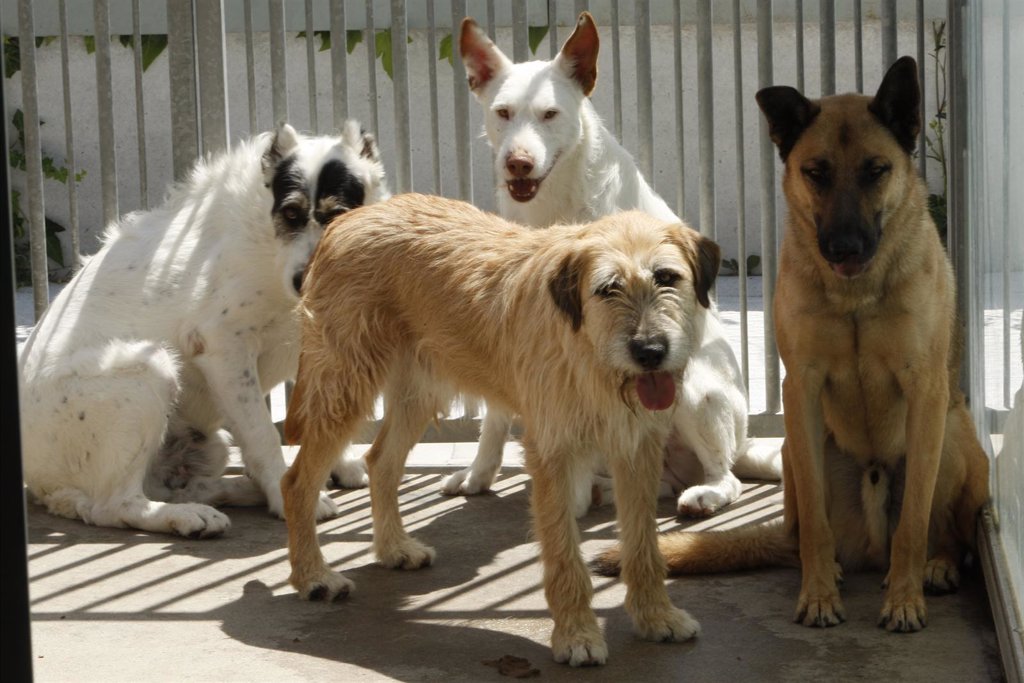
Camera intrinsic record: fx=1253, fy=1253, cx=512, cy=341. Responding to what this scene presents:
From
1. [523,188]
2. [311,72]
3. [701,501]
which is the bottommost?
[701,501]

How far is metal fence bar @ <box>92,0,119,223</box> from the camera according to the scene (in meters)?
5.98

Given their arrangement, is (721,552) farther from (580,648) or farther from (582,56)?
(582,56)

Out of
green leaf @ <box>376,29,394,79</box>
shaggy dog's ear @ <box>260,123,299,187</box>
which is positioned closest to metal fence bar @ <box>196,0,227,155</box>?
shaggy dog's ear @ <box>260,123,299,187</box>

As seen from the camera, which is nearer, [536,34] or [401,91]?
[401,91]

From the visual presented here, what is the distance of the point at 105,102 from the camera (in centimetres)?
608

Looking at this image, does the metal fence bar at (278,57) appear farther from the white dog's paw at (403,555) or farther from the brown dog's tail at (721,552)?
the brown dog's tail at (721,552)

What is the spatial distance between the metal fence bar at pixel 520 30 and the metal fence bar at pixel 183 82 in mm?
1523

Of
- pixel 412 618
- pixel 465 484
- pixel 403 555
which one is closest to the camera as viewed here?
pixel 412 618

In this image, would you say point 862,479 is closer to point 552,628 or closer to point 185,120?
point 552,628

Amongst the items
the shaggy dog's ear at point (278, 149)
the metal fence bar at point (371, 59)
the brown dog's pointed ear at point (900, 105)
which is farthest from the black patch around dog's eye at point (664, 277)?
the metal fence bar at point (371, 59)

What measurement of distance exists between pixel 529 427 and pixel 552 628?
627 mm

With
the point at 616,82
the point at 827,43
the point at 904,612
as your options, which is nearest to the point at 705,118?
the point at 616,82

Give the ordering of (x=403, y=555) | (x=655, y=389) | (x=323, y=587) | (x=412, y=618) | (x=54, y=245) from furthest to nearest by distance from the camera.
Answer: (x=54, y=245), (x=403, y=555), (x=323, y=587), (x=412, y=618), (x=655, y=389)

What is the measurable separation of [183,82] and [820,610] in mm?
3864
